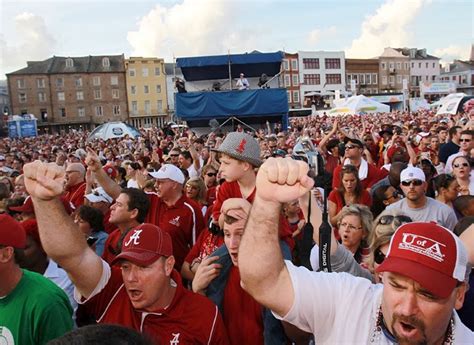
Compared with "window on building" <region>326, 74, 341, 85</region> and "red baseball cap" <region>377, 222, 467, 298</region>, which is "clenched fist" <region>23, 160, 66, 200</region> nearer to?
"red baseball cap" <region>377, 222, 467, 298</region>

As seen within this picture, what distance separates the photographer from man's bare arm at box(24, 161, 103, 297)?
2.21m

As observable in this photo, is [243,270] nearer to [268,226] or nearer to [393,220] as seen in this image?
[268,226]

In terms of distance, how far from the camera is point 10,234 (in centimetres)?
253

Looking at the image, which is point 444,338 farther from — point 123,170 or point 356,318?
point 123,170

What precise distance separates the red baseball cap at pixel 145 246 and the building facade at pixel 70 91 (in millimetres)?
74019

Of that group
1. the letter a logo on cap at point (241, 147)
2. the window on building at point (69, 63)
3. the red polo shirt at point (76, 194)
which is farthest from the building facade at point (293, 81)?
the letter a logo on cap at point (241, 147)

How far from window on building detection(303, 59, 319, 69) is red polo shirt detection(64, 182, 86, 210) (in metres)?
75.7

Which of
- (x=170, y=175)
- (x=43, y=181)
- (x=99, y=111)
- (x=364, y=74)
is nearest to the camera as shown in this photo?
(x=43, y=181)

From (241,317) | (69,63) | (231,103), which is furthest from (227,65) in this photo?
(69,63)

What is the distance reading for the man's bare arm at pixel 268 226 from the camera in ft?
5.54

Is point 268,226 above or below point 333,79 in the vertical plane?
below

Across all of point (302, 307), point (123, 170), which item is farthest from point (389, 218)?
point (123, 170)

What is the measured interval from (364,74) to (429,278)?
294ft

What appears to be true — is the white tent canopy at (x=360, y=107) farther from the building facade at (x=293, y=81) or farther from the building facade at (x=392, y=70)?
the building facade at (x=392, y=70)
